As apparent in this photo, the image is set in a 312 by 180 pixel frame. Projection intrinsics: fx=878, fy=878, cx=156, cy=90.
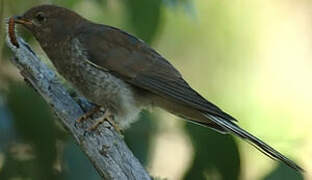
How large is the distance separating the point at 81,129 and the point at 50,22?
802mm

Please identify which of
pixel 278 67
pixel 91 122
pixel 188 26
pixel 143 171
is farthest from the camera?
pixel 278 67

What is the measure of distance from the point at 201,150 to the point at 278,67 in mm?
3926

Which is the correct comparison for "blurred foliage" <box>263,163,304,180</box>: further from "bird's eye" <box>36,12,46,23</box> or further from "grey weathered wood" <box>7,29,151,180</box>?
"bird's eye" <box>36,12,46,23</box>

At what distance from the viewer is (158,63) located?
173 inches

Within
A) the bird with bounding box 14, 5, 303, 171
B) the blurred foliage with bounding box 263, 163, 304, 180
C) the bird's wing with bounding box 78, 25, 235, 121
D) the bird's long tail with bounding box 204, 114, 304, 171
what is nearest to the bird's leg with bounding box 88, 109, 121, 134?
the bird with bounding box 14, 5, 303, 171

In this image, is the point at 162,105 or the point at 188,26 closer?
the point at 162,105

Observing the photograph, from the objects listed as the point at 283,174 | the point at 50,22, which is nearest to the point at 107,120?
the point at 50,22

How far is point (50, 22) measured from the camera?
4496mm

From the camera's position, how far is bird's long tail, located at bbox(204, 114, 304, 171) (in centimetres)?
387

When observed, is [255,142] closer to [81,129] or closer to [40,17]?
[81,129]

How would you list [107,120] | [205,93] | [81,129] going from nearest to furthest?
[81,129], [107,120], [205,93]

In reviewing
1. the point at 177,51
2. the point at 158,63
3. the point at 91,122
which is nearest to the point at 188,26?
the point at 177,51

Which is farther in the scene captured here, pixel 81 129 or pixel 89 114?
pixel 89 114

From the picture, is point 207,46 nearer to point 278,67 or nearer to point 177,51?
point 177,51
